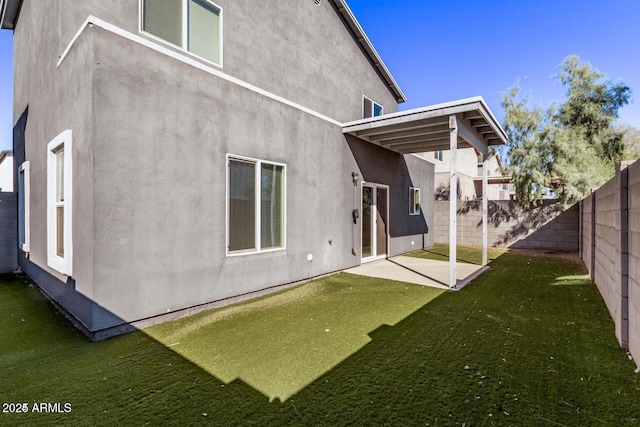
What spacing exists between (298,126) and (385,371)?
456cm

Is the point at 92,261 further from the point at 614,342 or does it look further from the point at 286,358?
the point at 614,342

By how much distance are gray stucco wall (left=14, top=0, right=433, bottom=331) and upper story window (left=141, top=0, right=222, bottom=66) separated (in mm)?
211

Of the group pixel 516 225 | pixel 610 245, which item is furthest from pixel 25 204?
pixel 516 225

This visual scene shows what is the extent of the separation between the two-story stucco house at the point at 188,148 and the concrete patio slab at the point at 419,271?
0.54 metres

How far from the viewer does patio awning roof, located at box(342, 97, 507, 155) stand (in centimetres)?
563

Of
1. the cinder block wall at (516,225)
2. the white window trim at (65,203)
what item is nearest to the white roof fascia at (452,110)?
the white window trim at (65,203)

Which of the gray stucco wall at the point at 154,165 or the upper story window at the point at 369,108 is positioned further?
the upper story window at the point at 369,108

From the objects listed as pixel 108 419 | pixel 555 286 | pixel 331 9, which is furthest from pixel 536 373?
pixel 331 9

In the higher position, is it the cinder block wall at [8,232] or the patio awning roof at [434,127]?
the patio awning roof at [434,127]

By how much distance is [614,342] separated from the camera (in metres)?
3.30

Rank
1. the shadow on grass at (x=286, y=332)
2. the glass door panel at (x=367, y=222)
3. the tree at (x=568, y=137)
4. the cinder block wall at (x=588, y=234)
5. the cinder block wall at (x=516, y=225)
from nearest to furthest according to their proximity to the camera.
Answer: the shadow on grass at (x=286, y=332) → the cinder block wall at (x=588, y=234) → the glass door panel at (x=367, y=222) → the cinder block wall at (x=516, y=225) → the tree at (x=568, y=137)

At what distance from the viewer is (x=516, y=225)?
11.8 meters

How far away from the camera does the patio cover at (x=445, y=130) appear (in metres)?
5.60

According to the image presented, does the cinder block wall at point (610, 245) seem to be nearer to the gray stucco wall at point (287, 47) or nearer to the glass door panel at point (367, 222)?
the glass door panel at point (367, 222)
